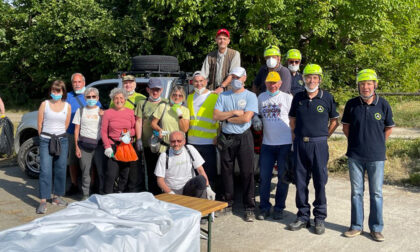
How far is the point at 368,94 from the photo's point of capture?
16.1ft

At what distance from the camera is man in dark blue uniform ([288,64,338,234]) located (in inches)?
203

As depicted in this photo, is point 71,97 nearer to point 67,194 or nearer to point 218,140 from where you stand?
point 67,194

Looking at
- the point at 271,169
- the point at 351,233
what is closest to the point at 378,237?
the point at 351,233

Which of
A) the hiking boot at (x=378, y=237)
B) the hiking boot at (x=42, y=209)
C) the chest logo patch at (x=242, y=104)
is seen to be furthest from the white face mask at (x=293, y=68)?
the hiking boot at (x=42, y=209)

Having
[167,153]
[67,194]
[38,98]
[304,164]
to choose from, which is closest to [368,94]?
[304,164]

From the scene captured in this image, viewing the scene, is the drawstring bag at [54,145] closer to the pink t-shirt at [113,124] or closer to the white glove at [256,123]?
the pink t-shirt at [113,124]

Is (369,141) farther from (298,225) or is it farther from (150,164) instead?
(150,164)

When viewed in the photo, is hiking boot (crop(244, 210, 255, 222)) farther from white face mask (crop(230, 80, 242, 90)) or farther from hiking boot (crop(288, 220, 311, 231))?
white face mask (crop(230, 80, 242, 90))

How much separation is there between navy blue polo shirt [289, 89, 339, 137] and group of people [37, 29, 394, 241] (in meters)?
0.01

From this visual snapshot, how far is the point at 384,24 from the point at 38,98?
58.0 feet

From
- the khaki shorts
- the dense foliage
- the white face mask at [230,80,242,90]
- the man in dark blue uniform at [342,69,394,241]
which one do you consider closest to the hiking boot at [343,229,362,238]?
the man in dark blue uniform at [342,69,394,241]

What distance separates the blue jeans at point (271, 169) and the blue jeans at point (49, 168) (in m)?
2.75

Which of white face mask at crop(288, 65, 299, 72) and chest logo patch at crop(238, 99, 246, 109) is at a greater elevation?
white face mask at crop(288, 65, 299, 72)

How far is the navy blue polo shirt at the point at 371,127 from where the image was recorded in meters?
4.93
